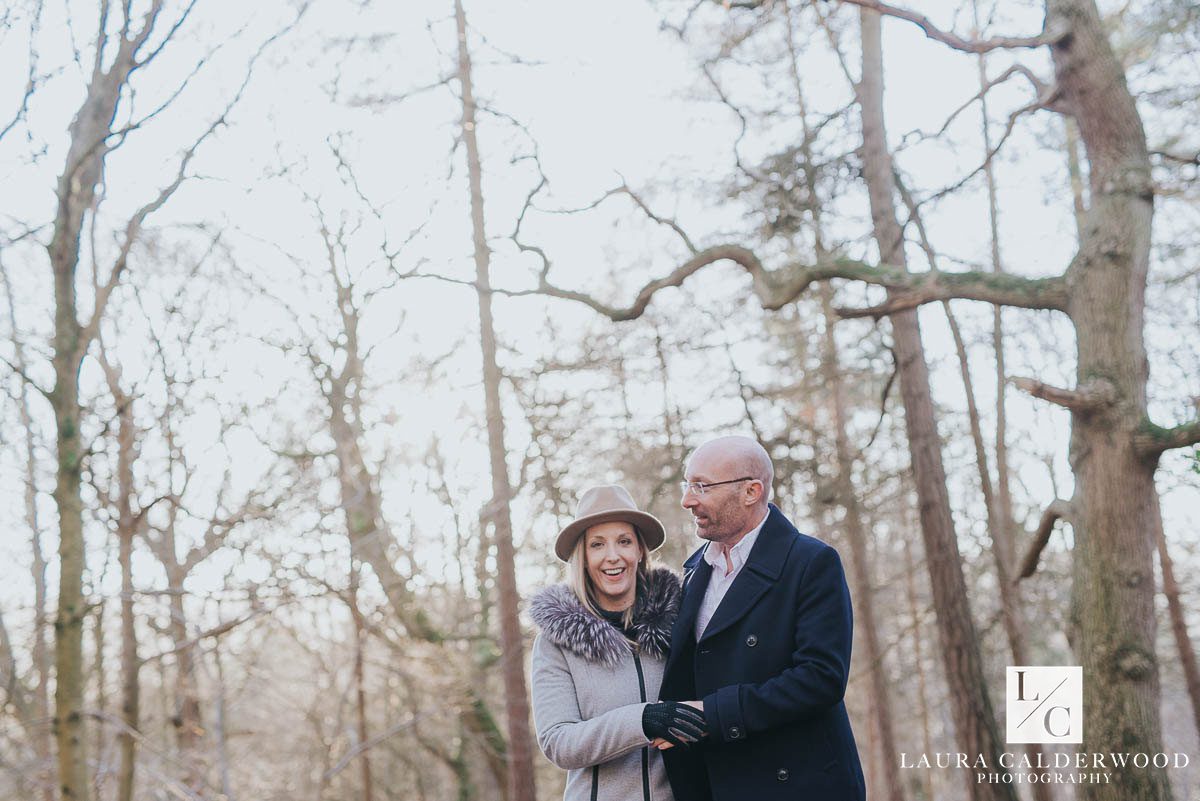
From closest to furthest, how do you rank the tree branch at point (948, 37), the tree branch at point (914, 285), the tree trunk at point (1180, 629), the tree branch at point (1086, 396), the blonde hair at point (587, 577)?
the blonde hair at point (587, 577) < the tree branch at point (1086, 396) < the tree branch at point (948, 37) < the tree branch at point (914, 285) < the tree trunk at point (1180, 629)

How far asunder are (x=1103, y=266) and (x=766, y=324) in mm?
7226

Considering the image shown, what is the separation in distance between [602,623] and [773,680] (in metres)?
0.60

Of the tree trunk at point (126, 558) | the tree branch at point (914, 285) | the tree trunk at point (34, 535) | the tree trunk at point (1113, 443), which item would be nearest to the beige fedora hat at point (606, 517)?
A: the tree trunk at point (126, 558)

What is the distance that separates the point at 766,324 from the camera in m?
13.7

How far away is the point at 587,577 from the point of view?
133 inches

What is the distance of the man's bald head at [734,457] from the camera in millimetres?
3158

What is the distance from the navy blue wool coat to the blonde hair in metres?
0.20

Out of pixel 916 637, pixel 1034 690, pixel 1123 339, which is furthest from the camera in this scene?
pixel 916 637

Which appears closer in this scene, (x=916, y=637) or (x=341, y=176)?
(x=341, y=176)

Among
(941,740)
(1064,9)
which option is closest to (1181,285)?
(1064,9)

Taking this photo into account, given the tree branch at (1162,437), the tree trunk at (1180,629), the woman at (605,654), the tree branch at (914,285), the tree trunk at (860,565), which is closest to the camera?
the woman at (605,654)

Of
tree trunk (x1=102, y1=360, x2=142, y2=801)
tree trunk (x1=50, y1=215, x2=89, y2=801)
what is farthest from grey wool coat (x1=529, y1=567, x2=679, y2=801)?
tree trunk (x1=50, y1=215, x2=89, y2=801)

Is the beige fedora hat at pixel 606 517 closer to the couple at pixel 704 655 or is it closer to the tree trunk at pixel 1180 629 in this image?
the couple at pixel 704 655

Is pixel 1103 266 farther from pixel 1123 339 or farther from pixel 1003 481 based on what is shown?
pixel 1003 481
